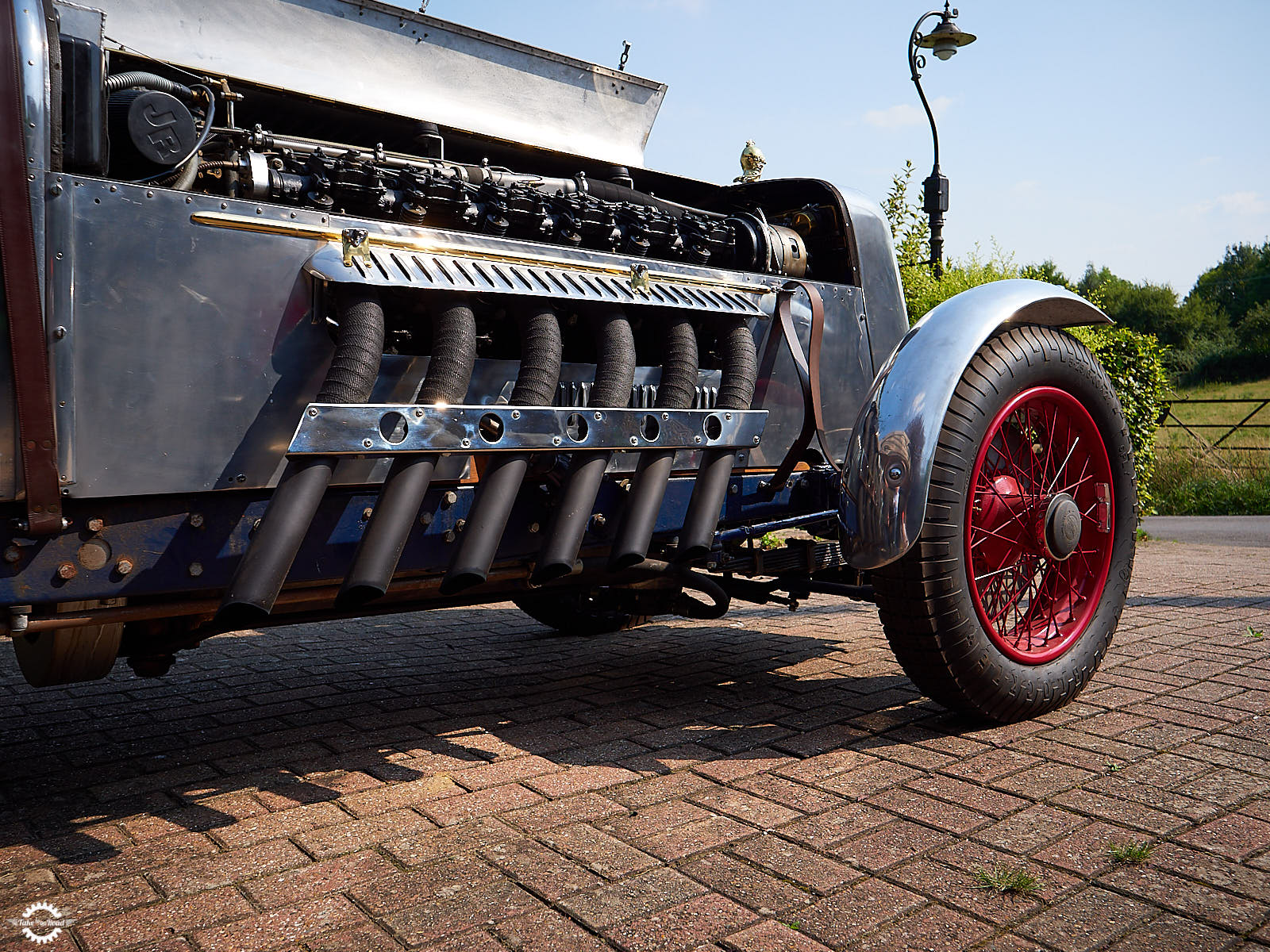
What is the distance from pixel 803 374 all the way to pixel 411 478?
1.47 meters

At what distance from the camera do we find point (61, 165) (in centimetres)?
208

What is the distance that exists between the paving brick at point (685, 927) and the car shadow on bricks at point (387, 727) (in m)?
0.69

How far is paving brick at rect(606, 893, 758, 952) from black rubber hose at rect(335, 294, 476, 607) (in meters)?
0.88

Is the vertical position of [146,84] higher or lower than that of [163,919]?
higher

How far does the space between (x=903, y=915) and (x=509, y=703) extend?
186 centimetres

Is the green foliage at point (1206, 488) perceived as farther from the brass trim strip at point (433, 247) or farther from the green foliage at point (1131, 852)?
the green foliage at point (1131, 852)

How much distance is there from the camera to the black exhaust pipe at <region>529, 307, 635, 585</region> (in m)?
2.53

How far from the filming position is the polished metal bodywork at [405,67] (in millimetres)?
2682

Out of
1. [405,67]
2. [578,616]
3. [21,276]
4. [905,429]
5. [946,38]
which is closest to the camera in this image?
[21,276]

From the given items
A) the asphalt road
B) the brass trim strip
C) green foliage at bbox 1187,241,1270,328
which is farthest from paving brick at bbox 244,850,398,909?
green foliage at bbox 1187,241,1270,328

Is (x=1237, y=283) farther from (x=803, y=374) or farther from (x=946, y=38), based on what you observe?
(x=803, y=374)

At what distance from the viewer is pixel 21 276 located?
1970mm

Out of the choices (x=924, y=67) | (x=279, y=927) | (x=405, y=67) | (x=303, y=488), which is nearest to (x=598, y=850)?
(x=279, y=927)

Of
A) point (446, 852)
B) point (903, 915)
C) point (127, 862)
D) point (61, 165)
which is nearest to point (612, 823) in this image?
point (446, 852)
